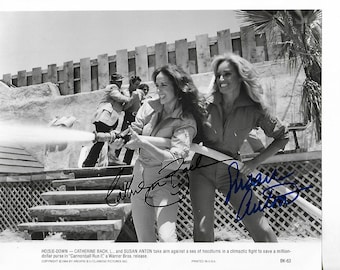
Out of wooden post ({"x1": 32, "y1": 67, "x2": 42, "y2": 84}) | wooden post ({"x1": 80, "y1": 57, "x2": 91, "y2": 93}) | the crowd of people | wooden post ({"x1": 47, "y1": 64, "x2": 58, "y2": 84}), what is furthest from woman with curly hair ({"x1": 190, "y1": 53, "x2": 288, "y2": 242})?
wooden post ({"x1": 32, "y1": 67, "x2": 42, "y2": 84})

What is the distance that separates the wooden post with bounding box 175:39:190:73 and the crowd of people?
148mm

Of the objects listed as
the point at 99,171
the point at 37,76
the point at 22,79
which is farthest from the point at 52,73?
the point at 99,171

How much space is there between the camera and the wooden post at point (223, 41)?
4293 mm

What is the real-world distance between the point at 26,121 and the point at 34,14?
3.46 feet

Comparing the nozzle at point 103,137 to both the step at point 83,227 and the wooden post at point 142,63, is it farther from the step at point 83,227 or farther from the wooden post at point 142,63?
the step at point 83,227

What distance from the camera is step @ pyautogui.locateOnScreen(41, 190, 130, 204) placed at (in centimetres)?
423

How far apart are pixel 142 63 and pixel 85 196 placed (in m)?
1.42

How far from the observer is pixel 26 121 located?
439 cm

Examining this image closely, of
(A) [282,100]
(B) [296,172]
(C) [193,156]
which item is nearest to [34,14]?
(C) [193,156]

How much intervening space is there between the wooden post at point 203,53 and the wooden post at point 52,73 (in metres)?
1.46

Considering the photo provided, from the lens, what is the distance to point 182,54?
14.3 feet
